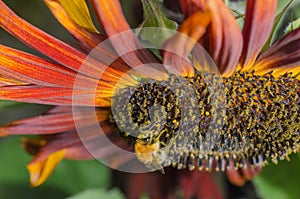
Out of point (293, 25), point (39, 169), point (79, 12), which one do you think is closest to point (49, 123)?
point (39, 169)

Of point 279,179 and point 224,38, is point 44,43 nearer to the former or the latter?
point 224,38

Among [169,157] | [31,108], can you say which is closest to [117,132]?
[169,157]

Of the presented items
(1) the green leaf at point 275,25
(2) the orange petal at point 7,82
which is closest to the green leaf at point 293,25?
(1) the green leaf at point 275,25

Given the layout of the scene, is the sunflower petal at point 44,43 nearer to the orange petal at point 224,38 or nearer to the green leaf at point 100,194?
the orange petal at point 224,38

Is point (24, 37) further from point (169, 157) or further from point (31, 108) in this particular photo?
point (31, 108)

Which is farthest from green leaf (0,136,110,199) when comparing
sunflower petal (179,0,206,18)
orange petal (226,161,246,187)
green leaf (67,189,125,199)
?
sunflower petal (179,0,206,18)

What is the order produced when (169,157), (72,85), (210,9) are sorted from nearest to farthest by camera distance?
(210,9)
(72,85)
(169,157)
